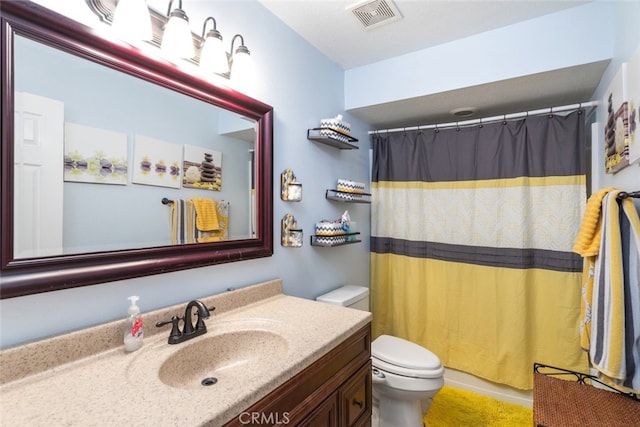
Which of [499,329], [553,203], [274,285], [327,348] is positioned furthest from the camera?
[499,329]

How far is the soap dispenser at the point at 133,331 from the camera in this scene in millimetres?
979

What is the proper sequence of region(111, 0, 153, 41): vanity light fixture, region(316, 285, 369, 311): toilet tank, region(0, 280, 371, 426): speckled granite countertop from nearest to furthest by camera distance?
region(0, 280, 371, 426): speckled granite countertop
region(111, 0, 153, 41): vanity light fixture
region(316, 285, 369, 311): toilet tank

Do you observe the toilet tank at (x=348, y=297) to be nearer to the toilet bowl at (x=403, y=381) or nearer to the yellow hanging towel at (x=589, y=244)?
the toilet bowl at (x=403, y=381)

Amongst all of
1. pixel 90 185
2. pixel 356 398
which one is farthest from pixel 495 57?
pixel 90 185

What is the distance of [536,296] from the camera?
202cm

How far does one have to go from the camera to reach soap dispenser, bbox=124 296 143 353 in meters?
0.98

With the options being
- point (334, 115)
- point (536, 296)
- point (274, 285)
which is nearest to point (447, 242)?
point (536, 296)

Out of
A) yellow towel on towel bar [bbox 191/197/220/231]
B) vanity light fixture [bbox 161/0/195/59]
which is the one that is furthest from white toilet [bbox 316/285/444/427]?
vanity light fixture [bbox 161/0/195/59]

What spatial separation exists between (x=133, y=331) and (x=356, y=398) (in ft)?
2.92

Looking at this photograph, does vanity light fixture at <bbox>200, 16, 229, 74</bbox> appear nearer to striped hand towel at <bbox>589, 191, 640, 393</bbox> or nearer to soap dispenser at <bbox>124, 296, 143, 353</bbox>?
soap dispenser at <bbox>124, 296, 143, 353</bbox>

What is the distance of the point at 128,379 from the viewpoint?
825 millimetres

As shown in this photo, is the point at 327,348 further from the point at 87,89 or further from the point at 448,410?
the point at 448,410

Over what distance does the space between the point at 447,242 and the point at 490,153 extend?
2.31ft

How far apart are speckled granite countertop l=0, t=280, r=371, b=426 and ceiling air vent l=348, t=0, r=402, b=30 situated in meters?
1.53
